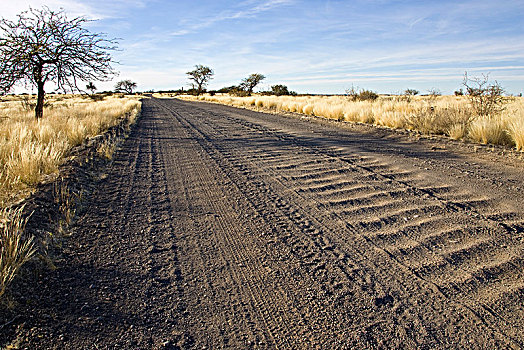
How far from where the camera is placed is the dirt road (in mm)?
2230

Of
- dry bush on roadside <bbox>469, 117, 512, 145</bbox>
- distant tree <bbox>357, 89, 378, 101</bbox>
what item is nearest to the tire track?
dry bush on roadside <bbox>469, 117, 512, 145</bbox>

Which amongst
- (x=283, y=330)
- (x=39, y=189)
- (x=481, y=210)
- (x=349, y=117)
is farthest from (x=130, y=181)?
(x=349, y=117)

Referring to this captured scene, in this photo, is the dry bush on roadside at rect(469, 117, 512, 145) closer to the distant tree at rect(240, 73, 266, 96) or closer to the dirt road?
the dirt road

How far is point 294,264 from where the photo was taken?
3078 millimetres

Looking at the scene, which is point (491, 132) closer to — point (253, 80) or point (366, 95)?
point (366, 95)

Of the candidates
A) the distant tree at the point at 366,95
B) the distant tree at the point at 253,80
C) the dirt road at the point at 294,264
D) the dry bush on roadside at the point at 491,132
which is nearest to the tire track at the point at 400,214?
the dirt road at the point at 294,264

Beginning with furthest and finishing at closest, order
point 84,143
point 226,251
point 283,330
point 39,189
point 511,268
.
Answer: point 84,143, point 39,189, point 226,251, point 511,268, point 283,330

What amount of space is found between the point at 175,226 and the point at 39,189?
2.55 metres

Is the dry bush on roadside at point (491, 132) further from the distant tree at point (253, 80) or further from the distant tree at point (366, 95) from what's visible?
the distant tree at point (253, 80)

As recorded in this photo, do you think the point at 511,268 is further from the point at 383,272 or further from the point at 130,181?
the point at 130,181

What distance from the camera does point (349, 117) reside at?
14.9 meters

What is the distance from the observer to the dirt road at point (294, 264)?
2.23 m

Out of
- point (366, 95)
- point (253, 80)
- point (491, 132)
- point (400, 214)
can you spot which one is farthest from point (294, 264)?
point (253, 80)

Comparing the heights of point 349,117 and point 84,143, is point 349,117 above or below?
above
